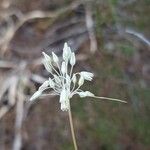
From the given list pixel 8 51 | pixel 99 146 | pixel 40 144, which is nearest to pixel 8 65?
pixel 8 51

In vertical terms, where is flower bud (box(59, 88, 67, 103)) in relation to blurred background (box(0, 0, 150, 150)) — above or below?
below

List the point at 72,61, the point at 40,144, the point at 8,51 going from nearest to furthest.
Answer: the point at 72,61 < the point at 40,144 < the point at 8,51

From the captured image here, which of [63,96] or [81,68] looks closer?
[63,96]

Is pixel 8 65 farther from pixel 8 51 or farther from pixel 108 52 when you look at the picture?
pixel 108 52

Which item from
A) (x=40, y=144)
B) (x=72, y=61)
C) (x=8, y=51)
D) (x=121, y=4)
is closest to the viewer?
(x=72, y=61)

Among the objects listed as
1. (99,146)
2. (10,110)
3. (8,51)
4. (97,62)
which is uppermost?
(8,51)

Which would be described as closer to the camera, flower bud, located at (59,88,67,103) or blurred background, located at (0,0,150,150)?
flower bud, located at (59,88,67,103)

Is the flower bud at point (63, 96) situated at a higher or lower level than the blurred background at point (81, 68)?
lower

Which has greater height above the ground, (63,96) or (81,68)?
(81,68)
